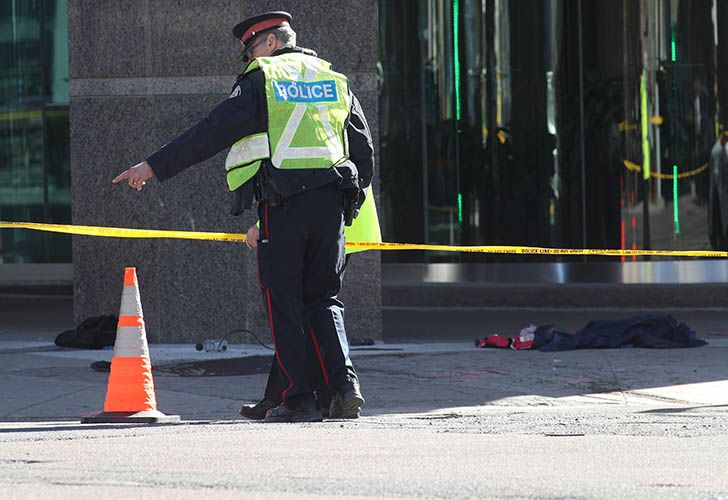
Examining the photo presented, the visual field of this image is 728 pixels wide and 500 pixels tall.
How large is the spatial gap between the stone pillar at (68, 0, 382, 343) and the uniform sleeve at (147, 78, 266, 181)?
3532 mm

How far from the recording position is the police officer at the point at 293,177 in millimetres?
7438

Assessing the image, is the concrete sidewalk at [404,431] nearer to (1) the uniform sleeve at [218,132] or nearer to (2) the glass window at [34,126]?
(1) the uniform sleeve at [218,132]

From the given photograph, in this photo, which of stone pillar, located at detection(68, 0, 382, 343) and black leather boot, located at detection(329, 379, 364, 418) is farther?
stone pillar, located at detection(68, 0, 382, 343)

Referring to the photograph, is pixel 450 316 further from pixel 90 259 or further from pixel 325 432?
pixel 325 432

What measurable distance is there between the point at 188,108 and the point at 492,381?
311 centimetres

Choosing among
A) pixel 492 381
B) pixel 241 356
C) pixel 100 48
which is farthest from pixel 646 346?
pixel 100 48

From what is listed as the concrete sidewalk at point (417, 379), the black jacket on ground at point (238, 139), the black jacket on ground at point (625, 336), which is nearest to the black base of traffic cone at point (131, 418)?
the concrete sidewalk at point (417, 379)

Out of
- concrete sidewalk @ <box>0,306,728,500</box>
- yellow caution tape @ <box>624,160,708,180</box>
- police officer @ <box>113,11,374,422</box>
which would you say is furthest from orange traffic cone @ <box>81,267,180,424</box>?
yellow caution tape @ <box>624,160,708,180</box>

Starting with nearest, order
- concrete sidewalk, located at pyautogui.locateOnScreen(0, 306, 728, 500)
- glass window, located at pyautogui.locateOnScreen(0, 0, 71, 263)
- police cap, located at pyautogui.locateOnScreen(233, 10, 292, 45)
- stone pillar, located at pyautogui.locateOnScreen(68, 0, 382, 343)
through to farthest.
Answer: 1. concrete sidewalk, located at pyautogui.locateOnScreen(0, 306, 728, 500)
2. police cap, located at pyautogui.locateOnScreen(233, 10, 292, 45)
3. stone pillar, located at pyautogui.locateOnScreen(68, 0, 382, 343)
4. glass window, located at pyautogui.locateOnScreen(0, 0, 71, 263)

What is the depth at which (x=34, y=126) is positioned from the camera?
→ 17484 millimetres

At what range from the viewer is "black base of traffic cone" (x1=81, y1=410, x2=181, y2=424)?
757cm

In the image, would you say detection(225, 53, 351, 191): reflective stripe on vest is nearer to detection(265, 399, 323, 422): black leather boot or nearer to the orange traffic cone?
the orange traffic cone

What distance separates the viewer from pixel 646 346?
1084cm

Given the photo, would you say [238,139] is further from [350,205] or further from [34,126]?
[34,126]
